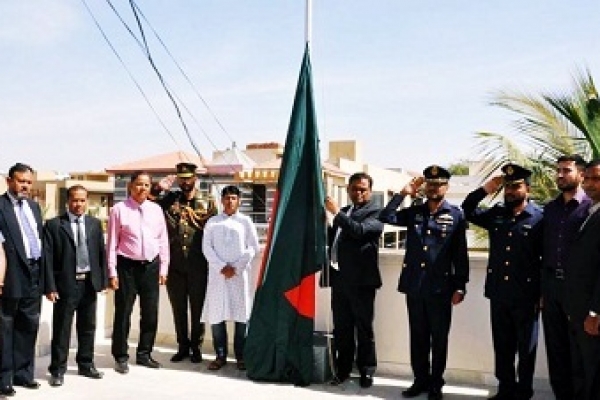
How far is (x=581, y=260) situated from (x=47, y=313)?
13.7ft

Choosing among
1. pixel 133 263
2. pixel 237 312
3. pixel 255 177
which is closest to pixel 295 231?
pixel 237 312

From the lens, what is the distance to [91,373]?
4.49 m

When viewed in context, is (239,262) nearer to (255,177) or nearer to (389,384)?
(389,384)

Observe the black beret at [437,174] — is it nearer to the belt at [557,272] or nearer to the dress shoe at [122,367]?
the belt at [557,272]

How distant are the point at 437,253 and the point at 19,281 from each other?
105 inches

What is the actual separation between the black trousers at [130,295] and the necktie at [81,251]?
0.30 metres

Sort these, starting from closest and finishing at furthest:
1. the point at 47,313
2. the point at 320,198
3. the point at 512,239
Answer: the point at 512,239 < the point at 320,198 < the point at 47,313

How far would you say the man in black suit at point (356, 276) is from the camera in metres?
4.28

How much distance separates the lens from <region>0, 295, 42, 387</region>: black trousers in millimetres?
4000

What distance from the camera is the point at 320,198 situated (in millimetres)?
4457

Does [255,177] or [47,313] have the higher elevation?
[255,177]

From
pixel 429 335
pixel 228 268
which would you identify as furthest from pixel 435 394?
pixel 228 268

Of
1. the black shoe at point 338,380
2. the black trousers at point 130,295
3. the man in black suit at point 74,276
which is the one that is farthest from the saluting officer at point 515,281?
the man in black suit at point 74,276

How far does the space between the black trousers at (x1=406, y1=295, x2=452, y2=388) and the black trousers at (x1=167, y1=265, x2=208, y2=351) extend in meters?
1.73
